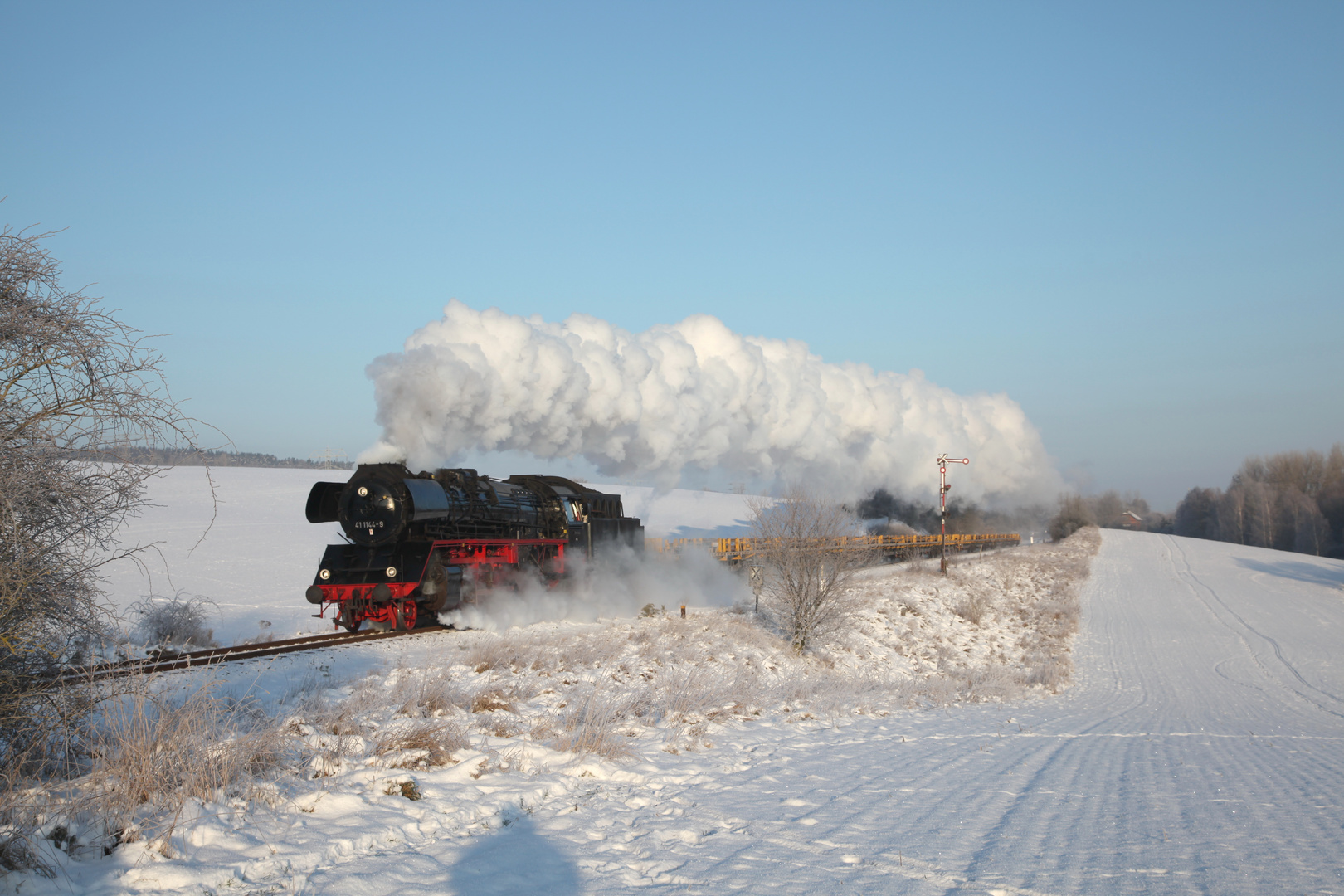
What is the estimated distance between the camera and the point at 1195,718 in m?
15.1

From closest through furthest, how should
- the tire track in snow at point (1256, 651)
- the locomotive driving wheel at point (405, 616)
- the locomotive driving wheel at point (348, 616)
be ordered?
1. the locomotive driving wheel at point (348, 616)
2. the locomotive driving wheel at point (405, 616)
3. the tire track in snow at point (1256, 651)

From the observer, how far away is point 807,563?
2134 cm

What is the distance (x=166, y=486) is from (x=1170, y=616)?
60.2m

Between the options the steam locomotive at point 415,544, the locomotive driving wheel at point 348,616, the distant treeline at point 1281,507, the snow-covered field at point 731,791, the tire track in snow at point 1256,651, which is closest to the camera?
the snow-covered field at point 731,791

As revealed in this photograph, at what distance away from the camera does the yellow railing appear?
2219 cm

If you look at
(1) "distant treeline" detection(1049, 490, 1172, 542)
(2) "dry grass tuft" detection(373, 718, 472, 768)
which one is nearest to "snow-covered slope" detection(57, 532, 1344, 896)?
(2) "dry grass tuft" detection(373, 718, 472, 768)

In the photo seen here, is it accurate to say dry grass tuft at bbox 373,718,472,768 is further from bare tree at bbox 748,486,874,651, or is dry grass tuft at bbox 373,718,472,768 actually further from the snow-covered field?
bare tree at bbox 748,486,874,651

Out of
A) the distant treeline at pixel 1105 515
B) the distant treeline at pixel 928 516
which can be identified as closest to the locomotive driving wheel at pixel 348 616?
the distant treeline at pixel 928 516

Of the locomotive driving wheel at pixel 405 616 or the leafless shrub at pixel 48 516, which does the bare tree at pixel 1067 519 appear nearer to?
the locomotive driving wheel at pixel 405 616

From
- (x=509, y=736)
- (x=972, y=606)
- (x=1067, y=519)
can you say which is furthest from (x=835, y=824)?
(x=1067, y=519)

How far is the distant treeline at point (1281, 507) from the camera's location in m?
71.8

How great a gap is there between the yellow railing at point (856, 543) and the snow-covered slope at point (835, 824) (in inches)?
412

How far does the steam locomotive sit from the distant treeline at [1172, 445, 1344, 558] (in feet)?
269

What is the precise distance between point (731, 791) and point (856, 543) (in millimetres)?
18153
